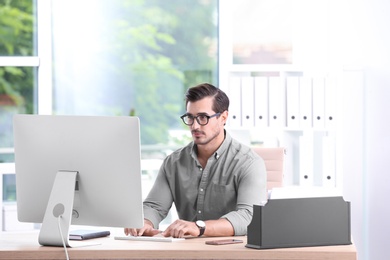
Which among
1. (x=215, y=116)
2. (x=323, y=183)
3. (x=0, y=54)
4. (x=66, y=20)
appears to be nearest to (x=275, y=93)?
(x=323, y=183)

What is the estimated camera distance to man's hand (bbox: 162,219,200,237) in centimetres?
308

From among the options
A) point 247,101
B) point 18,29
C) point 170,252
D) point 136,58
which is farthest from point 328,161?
point 18,29

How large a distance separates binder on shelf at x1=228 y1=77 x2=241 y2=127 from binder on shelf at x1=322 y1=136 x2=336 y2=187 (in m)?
0.55

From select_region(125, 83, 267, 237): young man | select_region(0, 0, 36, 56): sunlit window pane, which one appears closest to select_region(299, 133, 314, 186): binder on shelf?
select_region(125, 83, 267, 237): young man

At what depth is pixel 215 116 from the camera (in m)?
3.61

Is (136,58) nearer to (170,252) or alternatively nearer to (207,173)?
(207,173)

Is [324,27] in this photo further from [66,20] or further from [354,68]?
[66,20]

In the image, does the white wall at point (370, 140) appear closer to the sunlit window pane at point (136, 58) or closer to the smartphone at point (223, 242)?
the sunlit window pane at point (136, 58)

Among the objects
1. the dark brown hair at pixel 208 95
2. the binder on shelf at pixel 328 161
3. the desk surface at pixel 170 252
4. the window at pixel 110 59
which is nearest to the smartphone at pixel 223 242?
the desk surface at pixel 170 252

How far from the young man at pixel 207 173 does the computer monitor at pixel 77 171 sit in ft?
1.58

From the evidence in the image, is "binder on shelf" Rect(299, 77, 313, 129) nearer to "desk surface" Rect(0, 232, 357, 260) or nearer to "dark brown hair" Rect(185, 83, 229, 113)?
"dark brown hair" Rect(185, 83, 229, 113)

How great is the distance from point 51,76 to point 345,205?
10.5 feet

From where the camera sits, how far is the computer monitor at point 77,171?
291 cm

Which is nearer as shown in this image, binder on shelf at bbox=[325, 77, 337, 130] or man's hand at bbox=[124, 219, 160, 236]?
man's hand at bbox=[124, 219, 160, 236]
